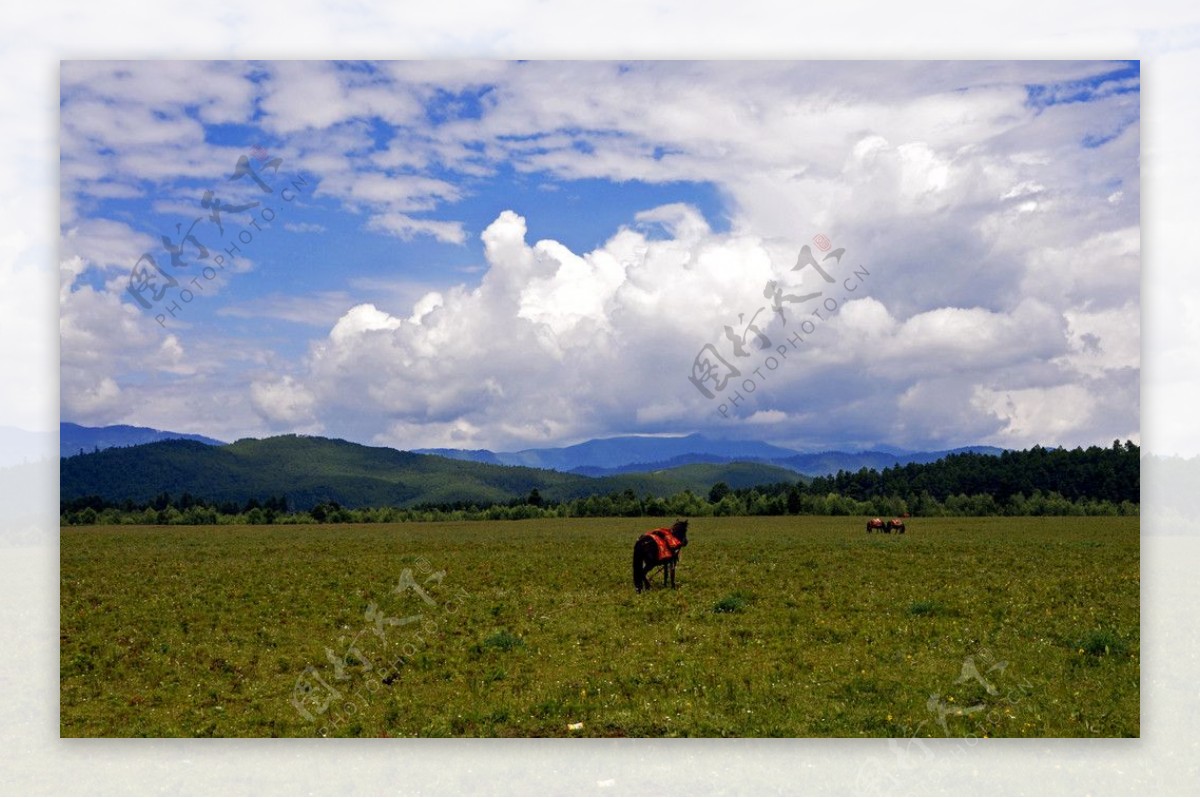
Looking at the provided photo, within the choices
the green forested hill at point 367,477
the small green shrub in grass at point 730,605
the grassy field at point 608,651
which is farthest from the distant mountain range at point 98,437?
the green forested hill at point 367,477

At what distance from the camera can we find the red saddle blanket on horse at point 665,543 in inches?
1117

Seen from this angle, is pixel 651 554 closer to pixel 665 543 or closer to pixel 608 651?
pixel 665 543

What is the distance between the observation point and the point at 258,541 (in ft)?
173

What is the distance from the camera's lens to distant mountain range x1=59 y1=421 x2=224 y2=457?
21594mm

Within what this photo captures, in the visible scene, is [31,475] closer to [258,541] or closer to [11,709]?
[11,709]

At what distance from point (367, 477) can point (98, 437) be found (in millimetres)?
104447

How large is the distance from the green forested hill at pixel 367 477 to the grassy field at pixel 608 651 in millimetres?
54210

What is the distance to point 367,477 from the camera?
13012 centimetres

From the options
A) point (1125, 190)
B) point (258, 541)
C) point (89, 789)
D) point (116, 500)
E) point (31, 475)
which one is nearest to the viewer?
point (89, 789)

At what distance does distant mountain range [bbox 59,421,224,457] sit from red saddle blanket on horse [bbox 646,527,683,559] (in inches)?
559

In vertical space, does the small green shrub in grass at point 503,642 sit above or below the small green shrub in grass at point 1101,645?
below

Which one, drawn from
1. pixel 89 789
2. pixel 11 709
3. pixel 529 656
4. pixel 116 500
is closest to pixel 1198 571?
pixel 529 656

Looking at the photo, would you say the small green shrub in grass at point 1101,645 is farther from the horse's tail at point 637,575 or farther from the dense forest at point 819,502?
the dense forest at point 819,502

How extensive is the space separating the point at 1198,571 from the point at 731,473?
4257 inches
